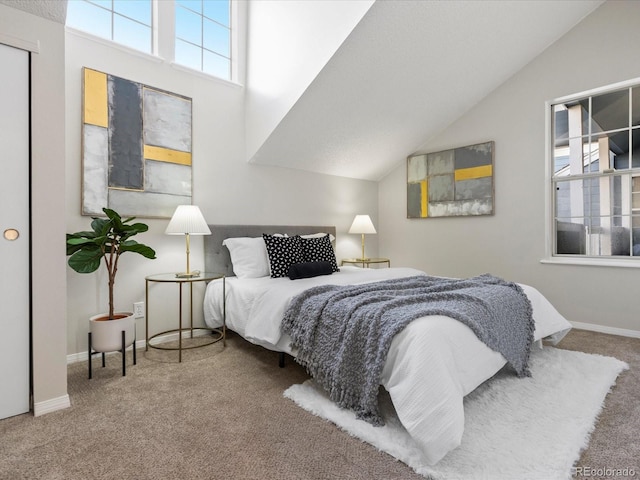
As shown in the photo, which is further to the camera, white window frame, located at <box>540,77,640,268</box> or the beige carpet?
white window frame, located at <box>540,77,640,268</box>

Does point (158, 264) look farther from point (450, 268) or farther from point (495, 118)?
point (495, 118)

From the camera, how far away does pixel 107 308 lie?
2.81 metres

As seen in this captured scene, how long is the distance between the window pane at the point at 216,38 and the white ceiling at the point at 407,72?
3.48 ft

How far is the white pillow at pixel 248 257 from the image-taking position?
323 cm

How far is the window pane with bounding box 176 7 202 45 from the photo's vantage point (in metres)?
3.33

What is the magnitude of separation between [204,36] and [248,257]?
217cm

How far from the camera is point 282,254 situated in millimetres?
3213

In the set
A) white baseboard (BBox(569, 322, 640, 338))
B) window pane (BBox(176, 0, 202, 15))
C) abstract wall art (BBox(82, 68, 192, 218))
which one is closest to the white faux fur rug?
white baseboard (BBox(569, 322, 640, 338))

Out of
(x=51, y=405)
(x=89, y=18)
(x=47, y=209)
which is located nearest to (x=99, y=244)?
(x=47, y=209)

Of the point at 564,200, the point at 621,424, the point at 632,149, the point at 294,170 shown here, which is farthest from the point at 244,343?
the point at 632,149

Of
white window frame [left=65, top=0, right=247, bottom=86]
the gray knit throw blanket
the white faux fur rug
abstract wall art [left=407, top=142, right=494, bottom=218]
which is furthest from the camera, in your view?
abstract wall art [left=407, top=142, right=494, bottom=218]

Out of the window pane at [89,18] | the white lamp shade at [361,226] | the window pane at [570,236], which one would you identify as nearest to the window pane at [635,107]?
the window pane at [570,236]

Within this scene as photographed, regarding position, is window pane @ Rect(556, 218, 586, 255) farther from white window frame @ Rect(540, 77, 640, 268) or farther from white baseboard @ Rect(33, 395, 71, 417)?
white baseboard @ Rect(33, 395, 71, 417)

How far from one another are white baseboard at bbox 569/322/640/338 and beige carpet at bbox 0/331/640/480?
3.75 ft
